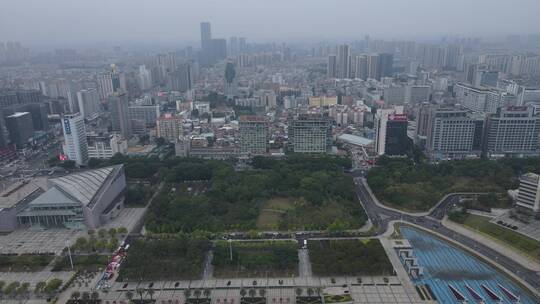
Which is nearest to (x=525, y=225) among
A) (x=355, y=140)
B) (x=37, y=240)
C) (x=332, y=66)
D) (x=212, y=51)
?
(x=355, y=140)

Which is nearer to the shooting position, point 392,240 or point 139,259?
point 139,259

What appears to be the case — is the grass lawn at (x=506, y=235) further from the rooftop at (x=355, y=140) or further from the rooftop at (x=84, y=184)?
the rooftop at (x=84, y=184)

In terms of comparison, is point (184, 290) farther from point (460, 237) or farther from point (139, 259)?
point (460, 237)

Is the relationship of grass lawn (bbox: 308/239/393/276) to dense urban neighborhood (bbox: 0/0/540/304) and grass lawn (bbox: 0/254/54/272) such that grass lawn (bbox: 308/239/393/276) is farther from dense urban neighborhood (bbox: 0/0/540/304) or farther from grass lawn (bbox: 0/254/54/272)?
grass lawn (bbox: 0/254/54/272)

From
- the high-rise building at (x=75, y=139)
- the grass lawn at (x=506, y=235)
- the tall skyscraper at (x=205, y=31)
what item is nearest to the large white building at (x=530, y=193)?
the grass lawn at (x=506, y=235)

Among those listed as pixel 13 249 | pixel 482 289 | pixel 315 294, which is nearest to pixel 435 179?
pixel 482 289
